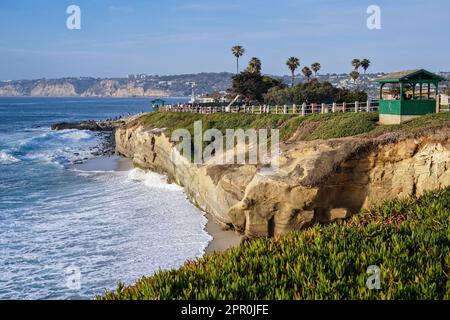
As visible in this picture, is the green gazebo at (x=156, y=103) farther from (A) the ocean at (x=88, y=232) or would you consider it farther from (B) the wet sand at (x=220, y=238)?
(B) the wet sand at (x=220, y=238)

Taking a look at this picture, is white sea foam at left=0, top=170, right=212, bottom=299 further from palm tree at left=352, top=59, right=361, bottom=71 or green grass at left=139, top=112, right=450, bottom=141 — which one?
palm tree at left=352, top=59, right=361, bottom=71

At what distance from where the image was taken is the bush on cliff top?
712cm

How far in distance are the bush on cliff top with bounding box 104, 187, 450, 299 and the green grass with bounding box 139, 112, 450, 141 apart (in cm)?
1126

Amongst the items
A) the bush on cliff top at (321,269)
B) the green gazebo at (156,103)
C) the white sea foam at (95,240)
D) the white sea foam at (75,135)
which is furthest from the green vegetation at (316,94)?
the white sea foam at (75,135)

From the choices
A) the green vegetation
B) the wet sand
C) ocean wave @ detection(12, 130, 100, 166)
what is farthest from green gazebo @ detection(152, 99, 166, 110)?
the wet sand

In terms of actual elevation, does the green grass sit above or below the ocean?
above

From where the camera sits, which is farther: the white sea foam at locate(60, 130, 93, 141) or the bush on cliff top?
the white sea foam at locate(60, 130, 93, 141)

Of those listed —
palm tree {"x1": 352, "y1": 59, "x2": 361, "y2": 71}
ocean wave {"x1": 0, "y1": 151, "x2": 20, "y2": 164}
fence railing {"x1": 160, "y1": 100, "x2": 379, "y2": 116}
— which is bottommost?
ocean wave {"x1": 0, "y1": 151, "x2": 20, "y2": 164}

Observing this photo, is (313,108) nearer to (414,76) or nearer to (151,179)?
(414,76)

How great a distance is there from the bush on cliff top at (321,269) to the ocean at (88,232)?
3510 mm

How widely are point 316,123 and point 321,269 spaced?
20709 mm

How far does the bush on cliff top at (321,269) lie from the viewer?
280 inches

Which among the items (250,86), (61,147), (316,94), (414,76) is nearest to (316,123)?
(414,76)
